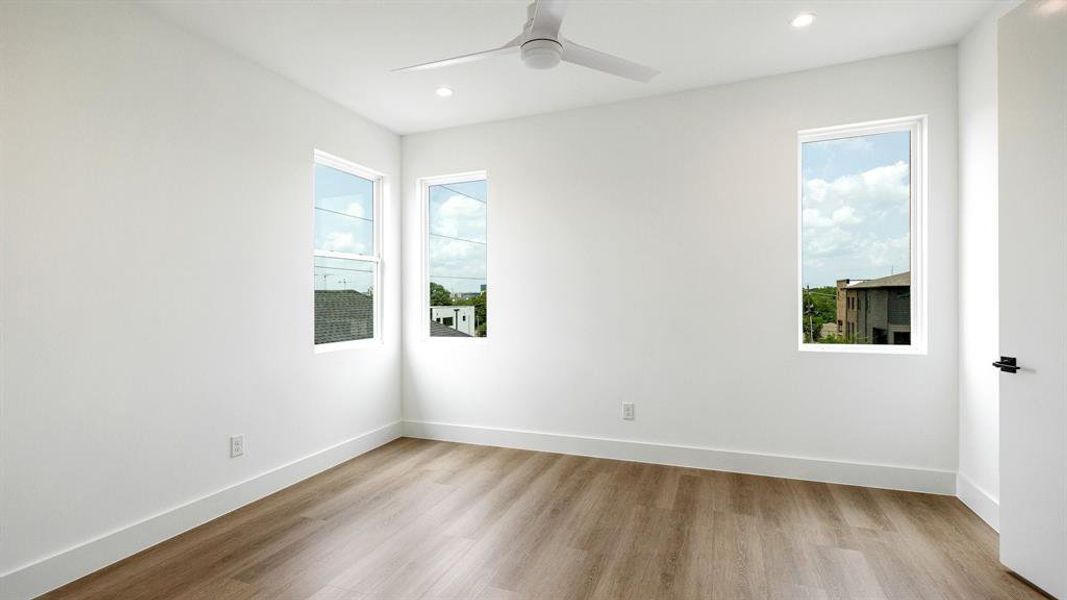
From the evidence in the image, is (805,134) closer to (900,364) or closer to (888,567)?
(900,364)

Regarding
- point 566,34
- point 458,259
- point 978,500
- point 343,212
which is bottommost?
point 978,500

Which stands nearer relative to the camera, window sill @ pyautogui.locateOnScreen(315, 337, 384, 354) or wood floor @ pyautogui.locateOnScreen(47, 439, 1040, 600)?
wood floor @ pyautogui.locateOnScreen(47, 439, 1040, 600)

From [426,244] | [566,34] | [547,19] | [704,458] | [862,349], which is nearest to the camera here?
[547,19]

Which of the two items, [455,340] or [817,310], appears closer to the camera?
[817,310]

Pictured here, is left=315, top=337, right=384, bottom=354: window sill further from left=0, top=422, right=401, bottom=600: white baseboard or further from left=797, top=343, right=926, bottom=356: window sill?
left=797, top=343, right=926, bottom=356: window sill

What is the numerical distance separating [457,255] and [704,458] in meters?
2.63

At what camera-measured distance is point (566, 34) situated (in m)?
2.85

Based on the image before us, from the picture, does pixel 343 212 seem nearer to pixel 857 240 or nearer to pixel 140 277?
pixel 140 277

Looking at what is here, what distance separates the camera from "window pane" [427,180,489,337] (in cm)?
440

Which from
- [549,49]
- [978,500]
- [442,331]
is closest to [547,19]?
[549,49]

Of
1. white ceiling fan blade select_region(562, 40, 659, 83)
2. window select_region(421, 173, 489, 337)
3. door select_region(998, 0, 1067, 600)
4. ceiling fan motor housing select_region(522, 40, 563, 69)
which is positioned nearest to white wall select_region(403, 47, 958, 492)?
window select_region(421, 173, 489, 337)

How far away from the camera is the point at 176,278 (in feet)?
8.80

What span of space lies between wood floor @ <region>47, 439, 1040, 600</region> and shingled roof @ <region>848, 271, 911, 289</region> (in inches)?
51.7

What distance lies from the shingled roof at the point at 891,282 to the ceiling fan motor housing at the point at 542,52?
8.56 feet
